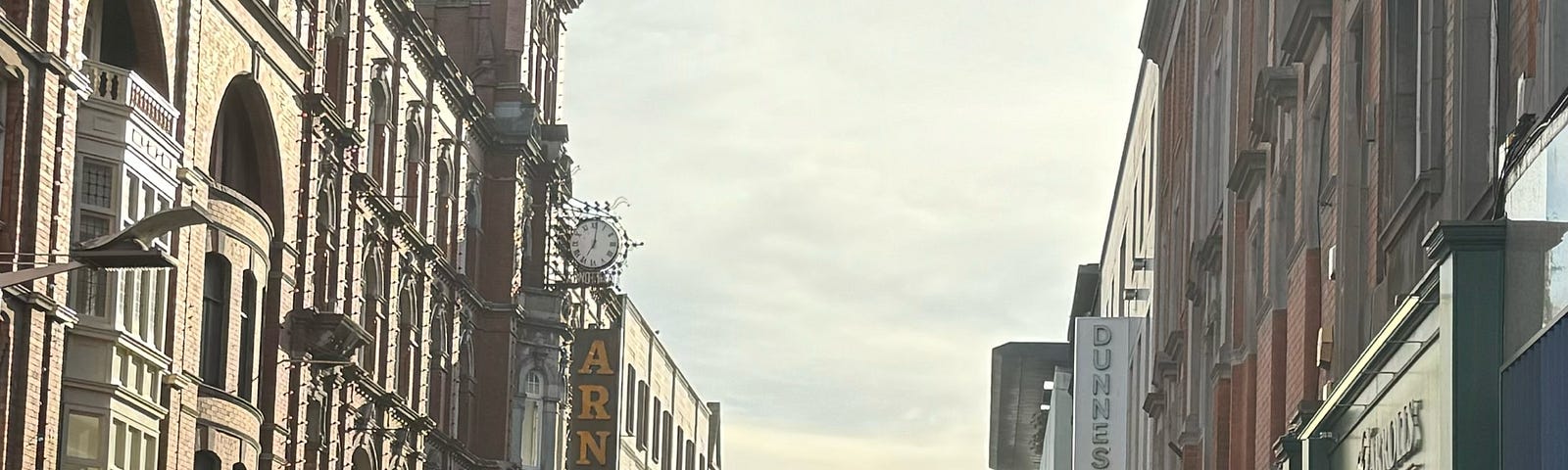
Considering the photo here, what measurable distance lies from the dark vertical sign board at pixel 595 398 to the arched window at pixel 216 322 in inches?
1307

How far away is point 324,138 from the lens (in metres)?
48.2

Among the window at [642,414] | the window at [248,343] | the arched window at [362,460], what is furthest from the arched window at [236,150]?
the window at [642,414]

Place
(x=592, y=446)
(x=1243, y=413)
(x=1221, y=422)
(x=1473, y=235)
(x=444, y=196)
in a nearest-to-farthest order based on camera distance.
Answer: (x=1473, y=235) < (x=1243, y=413) < (x=1221, y=422) < (x=444, y=196) < (x=592, y=446)

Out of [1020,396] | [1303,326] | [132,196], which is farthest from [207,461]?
[1020,396]

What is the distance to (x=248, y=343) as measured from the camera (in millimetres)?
44625

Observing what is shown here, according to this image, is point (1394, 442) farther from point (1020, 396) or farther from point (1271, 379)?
point (1020, 396)

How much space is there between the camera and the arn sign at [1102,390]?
210 feet

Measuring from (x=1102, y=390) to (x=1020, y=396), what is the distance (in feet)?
139

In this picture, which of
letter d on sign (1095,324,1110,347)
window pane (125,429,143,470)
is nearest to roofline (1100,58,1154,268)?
letter d on sign (1095,324,1110,347)

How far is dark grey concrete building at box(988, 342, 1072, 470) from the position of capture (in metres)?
101

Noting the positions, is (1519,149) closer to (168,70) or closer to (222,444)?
(168,70)

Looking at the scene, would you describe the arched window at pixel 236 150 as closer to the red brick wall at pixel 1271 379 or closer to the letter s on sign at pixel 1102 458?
the red brick wall at pixel 1271 379

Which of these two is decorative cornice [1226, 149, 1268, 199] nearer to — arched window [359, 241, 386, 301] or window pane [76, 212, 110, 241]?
window pane [76, 212, 110, 241]

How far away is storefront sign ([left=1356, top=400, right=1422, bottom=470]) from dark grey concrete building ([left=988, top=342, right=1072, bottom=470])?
6927cm
